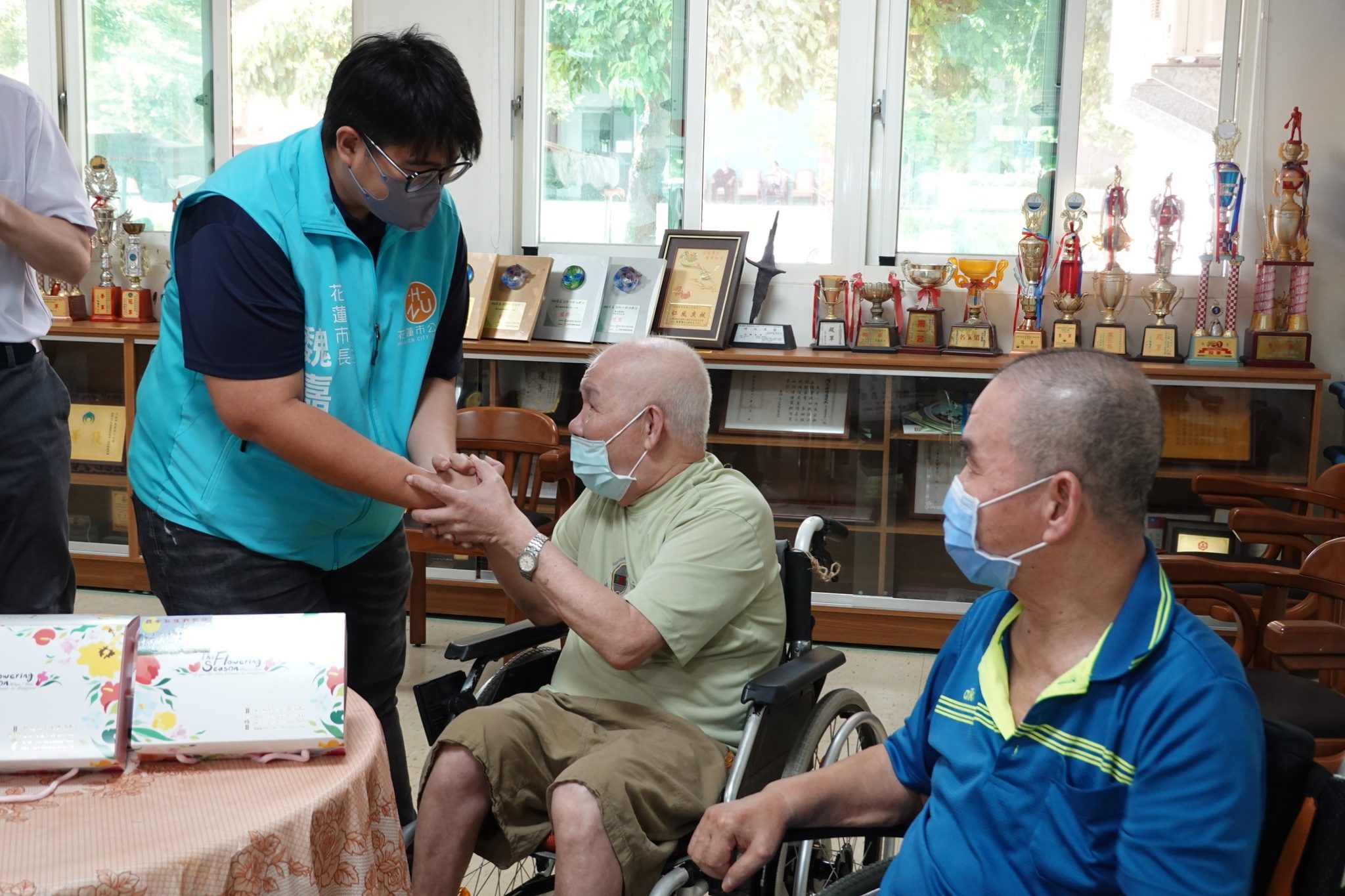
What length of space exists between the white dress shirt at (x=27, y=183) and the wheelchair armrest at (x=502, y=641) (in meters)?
0.90

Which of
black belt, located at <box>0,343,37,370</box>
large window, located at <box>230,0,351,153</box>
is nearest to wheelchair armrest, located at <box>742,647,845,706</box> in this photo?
black belt, located at <box>0,343,37,370</box>

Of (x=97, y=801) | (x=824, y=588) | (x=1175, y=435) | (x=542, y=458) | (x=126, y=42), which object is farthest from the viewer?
(x=126, y=42)

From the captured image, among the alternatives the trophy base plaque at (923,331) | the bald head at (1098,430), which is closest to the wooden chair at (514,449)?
the trophy base plaque at (923,331)

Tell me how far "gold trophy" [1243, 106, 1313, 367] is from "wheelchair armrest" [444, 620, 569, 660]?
2734mm

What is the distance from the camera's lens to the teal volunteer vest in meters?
1.60

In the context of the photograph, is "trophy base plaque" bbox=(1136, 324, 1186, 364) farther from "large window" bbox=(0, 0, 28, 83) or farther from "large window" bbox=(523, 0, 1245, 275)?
"large window" bbox=(0, 0, 28, 83)

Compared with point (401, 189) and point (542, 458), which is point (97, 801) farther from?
point (542, 458)

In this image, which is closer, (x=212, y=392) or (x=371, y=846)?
(x=371, y=846)

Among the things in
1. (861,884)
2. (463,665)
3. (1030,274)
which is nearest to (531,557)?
(861,884)

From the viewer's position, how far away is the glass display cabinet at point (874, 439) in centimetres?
365

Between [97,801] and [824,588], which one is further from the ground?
[97,801]

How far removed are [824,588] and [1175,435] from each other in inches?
47.8

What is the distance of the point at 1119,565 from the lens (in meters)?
1.21

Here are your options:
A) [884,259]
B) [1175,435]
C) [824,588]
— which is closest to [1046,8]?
[884,259]
